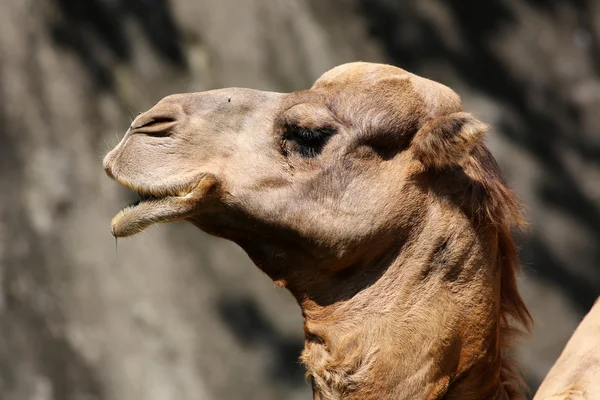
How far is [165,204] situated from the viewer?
108 inches

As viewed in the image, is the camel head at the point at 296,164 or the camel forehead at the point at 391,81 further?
Result: the camel forehead at the point at 391,81

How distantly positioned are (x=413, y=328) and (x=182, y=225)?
12.5 feet

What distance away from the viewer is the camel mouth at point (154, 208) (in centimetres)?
272

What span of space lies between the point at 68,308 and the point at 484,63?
10.8 ft

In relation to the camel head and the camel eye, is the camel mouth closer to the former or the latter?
the camel head

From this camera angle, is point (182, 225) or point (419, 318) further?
point (182, 225)

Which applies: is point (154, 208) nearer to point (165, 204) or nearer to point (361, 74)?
point (165, 204)

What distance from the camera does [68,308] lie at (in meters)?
6.16

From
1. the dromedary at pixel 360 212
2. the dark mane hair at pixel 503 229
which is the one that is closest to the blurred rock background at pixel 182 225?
the dark mane hair at pixel 503 229

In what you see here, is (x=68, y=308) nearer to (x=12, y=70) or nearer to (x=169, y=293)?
(x=169, y=293)

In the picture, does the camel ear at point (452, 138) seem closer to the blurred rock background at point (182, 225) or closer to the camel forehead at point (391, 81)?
the camel forehead at point (391, 81)

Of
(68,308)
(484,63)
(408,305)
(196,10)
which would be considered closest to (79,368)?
(68,308)

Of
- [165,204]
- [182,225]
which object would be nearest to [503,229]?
[165,204]

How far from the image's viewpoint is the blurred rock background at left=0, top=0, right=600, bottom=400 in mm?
6168
